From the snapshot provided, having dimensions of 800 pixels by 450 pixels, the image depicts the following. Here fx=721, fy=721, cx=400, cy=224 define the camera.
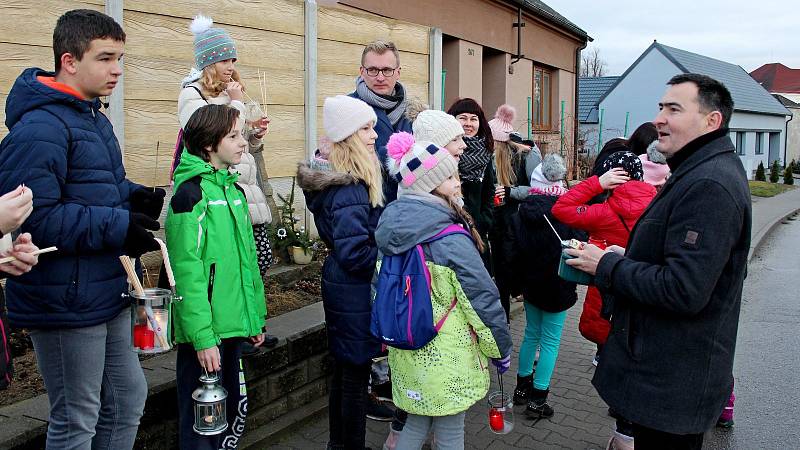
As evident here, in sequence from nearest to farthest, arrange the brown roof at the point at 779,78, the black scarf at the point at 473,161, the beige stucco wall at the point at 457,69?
the black scarf at the point at 473,161 < the beige stucco wall at the point at 457,69 < the brown roof at the point at 779,78

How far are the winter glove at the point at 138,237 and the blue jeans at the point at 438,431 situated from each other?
4.69ft

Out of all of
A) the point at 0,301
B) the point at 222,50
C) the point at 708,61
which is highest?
the point at 708,61

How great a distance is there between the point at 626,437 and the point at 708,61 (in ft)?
148

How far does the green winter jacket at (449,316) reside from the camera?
321 centimetres

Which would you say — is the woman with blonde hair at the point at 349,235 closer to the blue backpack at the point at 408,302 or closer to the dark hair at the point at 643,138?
the blue backpack at the point at 408,302

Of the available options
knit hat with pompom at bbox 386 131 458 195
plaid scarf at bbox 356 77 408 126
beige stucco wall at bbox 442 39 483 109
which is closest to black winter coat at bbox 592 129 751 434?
knit hat with pompom at bbox 386 131 458 195

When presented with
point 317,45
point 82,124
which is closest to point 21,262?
point 82,124

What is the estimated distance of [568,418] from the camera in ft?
15.9

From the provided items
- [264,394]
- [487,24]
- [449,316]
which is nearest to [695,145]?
[449,316]

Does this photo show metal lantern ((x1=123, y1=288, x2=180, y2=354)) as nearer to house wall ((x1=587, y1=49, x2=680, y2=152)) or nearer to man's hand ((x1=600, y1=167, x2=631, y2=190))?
man's hand ((x1=600, y1=167, x2=631, y2=190))

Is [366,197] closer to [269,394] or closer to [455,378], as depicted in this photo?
[455,378]

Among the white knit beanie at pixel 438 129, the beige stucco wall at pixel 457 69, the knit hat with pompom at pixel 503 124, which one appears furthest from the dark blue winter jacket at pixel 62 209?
the beige stucco wall at pixel 457 69

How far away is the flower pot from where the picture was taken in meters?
6.02

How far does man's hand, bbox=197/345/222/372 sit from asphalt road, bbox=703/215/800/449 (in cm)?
310
